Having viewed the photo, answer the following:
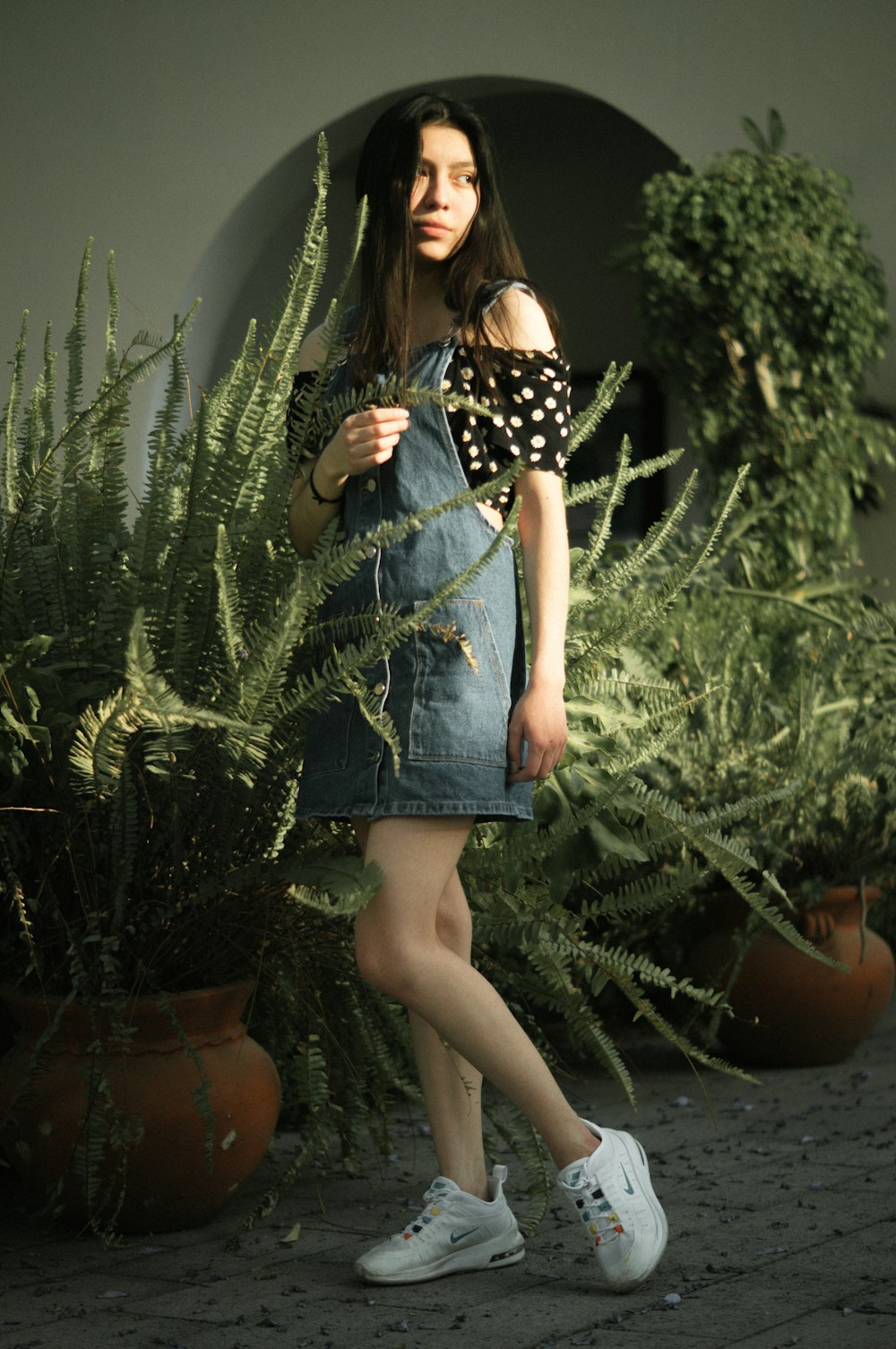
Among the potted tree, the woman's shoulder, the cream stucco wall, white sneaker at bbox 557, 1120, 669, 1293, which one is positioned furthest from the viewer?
the cream stucco wall

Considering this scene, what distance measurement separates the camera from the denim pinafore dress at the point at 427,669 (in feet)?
5.06

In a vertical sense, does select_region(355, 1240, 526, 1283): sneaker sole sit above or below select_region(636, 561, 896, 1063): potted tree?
below

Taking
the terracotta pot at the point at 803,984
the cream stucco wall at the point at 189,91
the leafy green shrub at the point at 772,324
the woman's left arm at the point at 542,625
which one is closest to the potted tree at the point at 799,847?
the terracotta pot at the point at 803,984

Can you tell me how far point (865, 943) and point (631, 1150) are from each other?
4.08 feet

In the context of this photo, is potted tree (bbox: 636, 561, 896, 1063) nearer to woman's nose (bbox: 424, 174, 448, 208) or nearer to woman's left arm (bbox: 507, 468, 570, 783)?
woman's left arm (bbox: 507, 468, 570, 783)

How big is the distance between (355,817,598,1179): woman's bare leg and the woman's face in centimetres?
65

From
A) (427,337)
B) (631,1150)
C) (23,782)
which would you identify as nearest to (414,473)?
(427,337)

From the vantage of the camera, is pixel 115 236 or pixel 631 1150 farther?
pixel 115 236

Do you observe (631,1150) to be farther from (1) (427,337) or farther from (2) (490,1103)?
(1) (427,337)

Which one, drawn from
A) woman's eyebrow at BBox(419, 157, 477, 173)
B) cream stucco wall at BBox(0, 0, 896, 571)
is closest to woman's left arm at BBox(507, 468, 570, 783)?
woman's eyebrow at BBox(419, 157, 477, 173)

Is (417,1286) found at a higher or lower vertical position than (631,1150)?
lower

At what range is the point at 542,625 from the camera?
63.3 inches

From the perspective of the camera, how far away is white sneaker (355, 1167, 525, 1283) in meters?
1.58

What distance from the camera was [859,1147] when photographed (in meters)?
2.12
